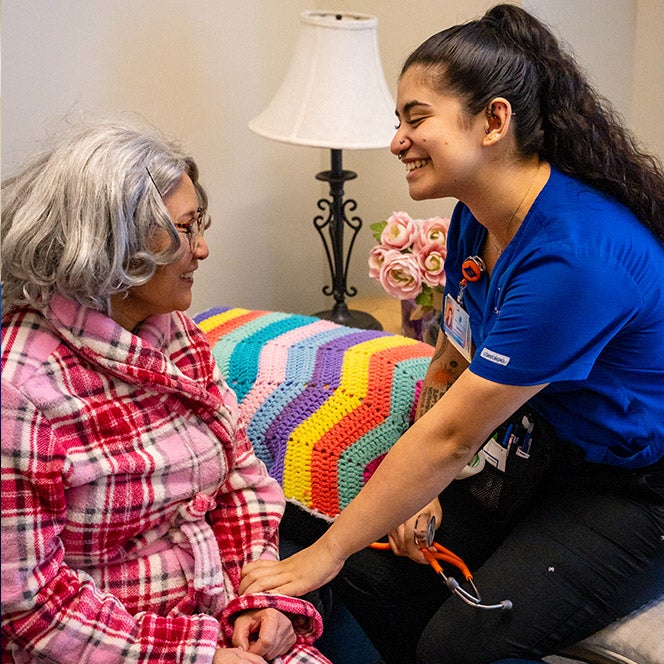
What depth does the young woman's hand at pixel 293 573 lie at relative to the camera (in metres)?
1.32

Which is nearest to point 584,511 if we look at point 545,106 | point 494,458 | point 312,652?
point 494,458

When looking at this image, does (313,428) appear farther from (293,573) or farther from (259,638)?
(259,638)

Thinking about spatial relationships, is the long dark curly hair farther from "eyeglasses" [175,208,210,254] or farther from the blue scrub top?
"eyeglasses" [175,208,210,254]

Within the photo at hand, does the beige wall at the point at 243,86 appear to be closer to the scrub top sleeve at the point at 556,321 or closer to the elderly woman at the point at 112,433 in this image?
the elderly woman at the point at 112,433

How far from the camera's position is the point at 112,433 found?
1.22m

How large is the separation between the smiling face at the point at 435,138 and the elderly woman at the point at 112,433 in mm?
324

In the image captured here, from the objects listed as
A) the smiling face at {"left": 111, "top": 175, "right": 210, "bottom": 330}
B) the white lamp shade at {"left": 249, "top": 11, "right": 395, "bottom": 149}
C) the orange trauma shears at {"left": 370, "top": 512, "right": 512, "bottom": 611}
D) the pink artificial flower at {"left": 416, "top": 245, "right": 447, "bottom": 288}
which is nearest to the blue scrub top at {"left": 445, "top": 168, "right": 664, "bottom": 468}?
the orange trauma shears at {"left": 370, "top": 512, "right": 512, "bottom": 611}

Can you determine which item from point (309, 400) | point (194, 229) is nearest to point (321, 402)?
point (309, 400)

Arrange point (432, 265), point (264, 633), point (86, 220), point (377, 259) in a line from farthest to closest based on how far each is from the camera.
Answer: point (377, 259)
point (432, 265)
point (264, 633)
point (86, 220)

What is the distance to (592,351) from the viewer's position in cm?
125

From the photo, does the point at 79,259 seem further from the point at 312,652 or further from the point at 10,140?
the point at 10,140

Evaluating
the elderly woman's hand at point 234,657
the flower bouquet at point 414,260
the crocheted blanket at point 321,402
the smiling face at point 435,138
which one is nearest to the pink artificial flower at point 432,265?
the flower bouquet at point 414,260

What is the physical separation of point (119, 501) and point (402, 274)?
1034 mm

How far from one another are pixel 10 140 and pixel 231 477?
3.00ft
